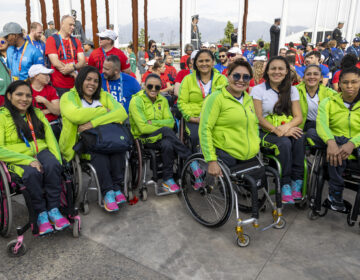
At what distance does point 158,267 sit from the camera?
2188 millimetres

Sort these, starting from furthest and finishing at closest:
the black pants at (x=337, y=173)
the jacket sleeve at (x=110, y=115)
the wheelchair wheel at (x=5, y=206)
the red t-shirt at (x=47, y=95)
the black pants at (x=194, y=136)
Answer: the black pants at (x=194, y=136) < the red t-shirt at (x=47, y=95) < the jacket sleeve at (x=110, y=115) < the black pants at (x=337, y=173) < the wheelchair wheel at (x=5, y=206)

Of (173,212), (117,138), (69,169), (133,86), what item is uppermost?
(133,86)

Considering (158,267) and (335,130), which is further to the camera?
(335,130)

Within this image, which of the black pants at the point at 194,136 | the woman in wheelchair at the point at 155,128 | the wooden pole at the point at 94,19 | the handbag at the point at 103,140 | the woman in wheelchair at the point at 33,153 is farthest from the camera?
the wooden pole at the point at 94,19

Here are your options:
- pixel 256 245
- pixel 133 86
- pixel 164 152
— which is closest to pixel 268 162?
pixel 256 245

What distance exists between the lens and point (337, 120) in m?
2.73

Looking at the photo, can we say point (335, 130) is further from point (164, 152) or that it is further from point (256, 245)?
point (164, 152)

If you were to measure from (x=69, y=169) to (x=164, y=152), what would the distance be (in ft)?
3.23

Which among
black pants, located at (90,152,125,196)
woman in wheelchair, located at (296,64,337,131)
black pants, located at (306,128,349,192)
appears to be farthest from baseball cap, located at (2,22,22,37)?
black pants, located at (306,128,349,192)

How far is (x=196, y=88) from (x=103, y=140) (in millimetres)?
1284

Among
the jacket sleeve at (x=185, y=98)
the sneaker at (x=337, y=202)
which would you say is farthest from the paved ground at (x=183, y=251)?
the jacket sleeve at (x=185, y=98)

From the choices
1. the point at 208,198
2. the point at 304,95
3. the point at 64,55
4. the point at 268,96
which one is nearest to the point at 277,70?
the point at 268,96

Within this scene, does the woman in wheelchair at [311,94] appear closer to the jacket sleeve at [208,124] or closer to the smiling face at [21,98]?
the jacket sleeve at [208,124]

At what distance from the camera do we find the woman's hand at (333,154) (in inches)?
99.3
